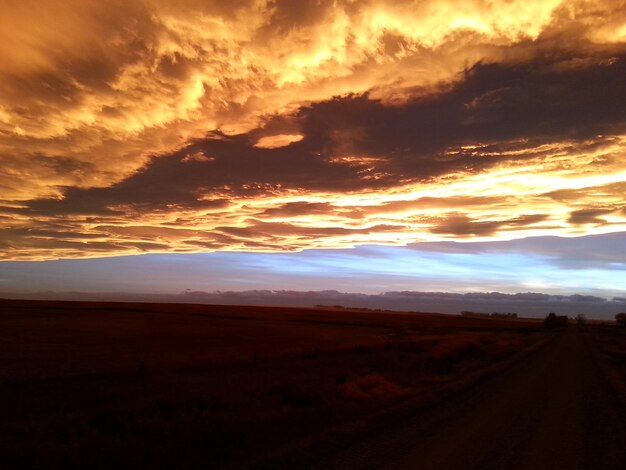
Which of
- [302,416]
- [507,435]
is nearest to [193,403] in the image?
[302,416]

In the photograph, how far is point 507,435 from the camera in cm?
1212

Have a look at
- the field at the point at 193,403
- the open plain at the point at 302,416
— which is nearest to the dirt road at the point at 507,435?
the open plain at the point at 302,416

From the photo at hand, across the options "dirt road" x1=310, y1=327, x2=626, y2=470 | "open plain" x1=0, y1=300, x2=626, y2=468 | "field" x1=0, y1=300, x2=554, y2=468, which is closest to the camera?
"dirt road" x1=310, y1=327, x2=626, y2=470

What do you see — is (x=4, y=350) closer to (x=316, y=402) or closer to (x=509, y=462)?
(x=316, y=402)

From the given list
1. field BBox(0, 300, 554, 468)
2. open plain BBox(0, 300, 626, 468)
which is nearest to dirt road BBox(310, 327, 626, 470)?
open plain BBox(0, 300, 626, 468)

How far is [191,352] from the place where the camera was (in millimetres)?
36438

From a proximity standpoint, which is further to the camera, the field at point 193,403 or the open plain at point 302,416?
the field at point 193,403

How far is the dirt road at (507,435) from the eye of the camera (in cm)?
986

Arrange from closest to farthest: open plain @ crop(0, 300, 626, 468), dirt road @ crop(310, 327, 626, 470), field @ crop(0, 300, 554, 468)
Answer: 1. dirt road @ crop(310, 327, 626, 470)
2. open plain @ crop(0, 300, 626, 468)
3. field @ crop(0, 300, 554, 468)

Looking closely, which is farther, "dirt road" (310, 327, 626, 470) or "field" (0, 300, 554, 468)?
"field" (0, 300, 554, 468)

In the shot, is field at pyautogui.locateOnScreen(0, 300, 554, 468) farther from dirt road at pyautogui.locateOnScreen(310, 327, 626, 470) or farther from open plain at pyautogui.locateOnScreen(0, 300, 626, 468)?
dirt road at pyautogui.locateOnScreen(310, 327, 626, 470)

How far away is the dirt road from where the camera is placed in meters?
9.86

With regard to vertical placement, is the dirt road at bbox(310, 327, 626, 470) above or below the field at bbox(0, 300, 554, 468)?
above

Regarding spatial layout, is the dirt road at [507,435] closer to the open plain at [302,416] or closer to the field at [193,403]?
the open plain at [302,416]
